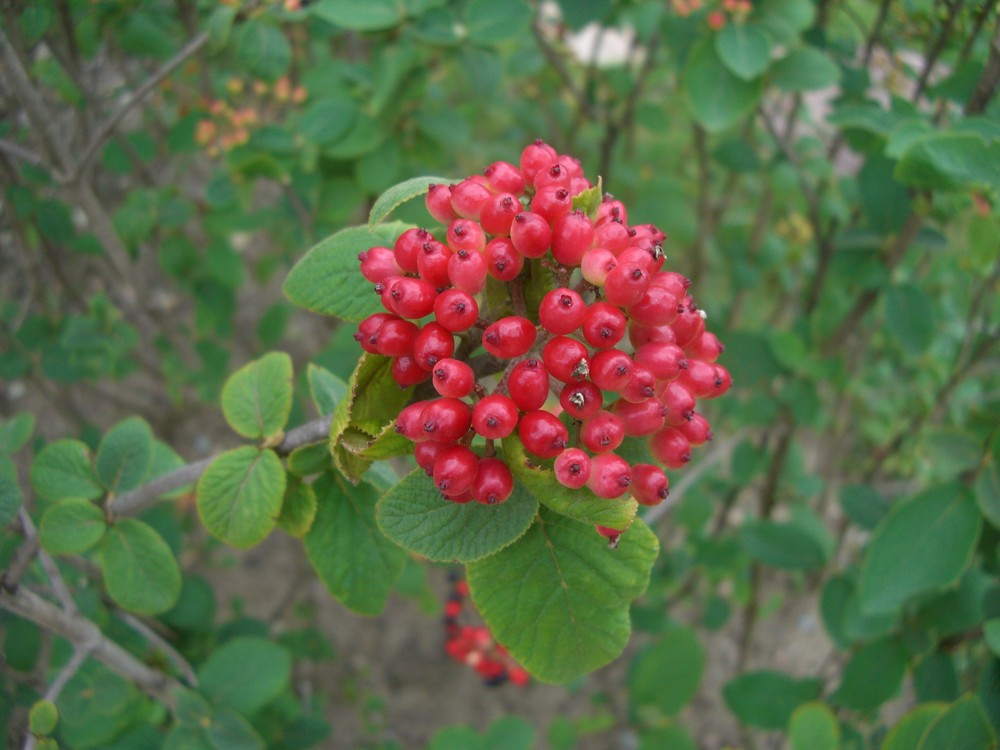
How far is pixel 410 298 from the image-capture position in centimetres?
92

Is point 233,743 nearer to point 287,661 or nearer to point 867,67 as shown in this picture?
point 287,661

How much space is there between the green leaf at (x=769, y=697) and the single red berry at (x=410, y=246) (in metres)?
2.17

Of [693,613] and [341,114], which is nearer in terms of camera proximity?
[341,114]

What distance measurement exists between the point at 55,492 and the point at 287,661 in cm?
78

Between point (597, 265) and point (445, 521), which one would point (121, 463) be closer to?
point (445, 521)

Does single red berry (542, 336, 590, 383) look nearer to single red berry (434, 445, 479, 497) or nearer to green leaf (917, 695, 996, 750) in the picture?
single red berry (434, 445, 479, 497)

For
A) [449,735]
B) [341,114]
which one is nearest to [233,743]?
[449,735]

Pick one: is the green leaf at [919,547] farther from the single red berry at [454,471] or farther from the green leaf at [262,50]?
the green leaf at [262,50]

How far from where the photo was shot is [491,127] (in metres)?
4.58

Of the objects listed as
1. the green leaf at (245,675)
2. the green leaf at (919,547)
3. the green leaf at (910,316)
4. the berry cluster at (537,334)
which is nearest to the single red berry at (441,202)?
the berry cluster at (537,334)

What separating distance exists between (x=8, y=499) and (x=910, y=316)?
2.43m

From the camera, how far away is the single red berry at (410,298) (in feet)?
2.99

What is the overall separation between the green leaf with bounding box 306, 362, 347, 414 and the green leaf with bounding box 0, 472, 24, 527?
516 mm

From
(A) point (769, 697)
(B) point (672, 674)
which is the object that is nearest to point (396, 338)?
(B) point (672, 674)
